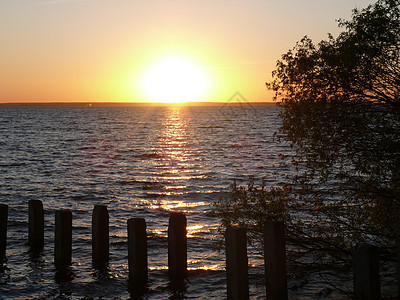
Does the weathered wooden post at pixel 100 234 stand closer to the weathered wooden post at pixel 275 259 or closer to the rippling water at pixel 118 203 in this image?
the rippling water at pixel 118 203

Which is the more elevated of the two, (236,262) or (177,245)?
(236,262)

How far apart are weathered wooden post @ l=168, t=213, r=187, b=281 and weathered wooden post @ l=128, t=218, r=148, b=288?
0.57m

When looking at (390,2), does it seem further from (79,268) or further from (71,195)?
(71,195)

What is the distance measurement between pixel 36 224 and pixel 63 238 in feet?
5.58

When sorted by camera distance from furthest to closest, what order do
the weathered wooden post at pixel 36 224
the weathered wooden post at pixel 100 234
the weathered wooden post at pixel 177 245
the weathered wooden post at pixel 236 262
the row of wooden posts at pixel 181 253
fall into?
the weathered wooden post at pixel 36 224
the weathered wooden post at pixel 100 234
the weathered wooden post at pixel 177 245
the weathered wooden post at pixel 236 262
the row of wooden posts at pixel 181 253

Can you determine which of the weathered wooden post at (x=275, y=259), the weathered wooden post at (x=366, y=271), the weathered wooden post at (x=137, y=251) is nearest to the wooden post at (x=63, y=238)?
the weathered wooden post at (x=137, y=251)

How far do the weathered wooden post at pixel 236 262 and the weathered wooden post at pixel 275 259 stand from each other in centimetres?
39

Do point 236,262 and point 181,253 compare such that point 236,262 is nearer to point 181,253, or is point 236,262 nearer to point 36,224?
point 181,253

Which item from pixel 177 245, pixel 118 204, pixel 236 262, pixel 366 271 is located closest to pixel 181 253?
pixel 177 245

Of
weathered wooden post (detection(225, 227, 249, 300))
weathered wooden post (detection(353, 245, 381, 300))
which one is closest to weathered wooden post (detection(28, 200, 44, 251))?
weathered wooden post (detection(225, 227, 249, 300))

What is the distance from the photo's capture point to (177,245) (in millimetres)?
11172

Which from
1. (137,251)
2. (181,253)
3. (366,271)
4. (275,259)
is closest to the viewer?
(366,271)

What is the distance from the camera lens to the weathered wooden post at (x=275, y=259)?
869 cm

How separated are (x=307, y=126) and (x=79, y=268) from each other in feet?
22.7
